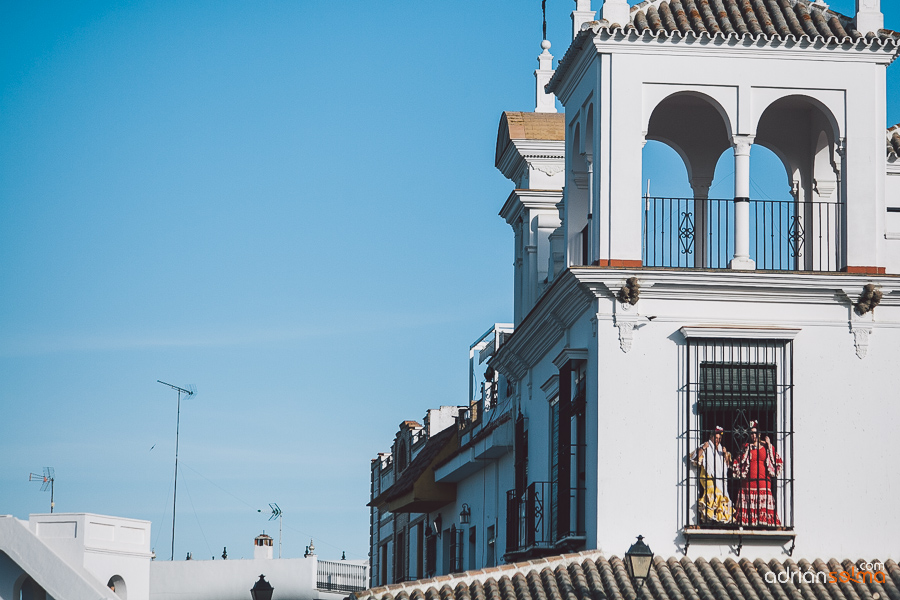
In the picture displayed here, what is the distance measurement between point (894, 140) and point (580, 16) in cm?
448

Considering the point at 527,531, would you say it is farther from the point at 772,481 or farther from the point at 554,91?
the point at 554,91

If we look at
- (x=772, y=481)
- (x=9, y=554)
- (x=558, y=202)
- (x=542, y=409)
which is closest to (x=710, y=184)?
(x=558, y=202)

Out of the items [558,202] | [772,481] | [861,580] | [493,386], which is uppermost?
[558,202]

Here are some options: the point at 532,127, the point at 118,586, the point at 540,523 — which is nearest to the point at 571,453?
the point at 540,523

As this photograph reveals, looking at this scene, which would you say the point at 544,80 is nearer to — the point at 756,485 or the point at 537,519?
the point at 537,519

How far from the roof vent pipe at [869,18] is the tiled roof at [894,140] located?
212cm

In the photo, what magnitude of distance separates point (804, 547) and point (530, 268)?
7.24 meters

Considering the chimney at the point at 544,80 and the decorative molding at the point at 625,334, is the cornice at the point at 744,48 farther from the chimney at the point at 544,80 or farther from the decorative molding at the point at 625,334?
the chimney at the point at 544,80

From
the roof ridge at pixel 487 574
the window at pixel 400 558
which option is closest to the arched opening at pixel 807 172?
the roof ridge at pixel 487 574

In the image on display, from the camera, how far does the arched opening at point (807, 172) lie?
760 inches

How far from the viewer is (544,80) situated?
81.5ft

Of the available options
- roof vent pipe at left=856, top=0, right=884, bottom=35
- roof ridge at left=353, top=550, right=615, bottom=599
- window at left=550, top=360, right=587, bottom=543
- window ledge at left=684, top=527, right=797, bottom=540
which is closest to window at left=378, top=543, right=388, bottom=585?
window at left=550, top=360, right=587, bottom=543

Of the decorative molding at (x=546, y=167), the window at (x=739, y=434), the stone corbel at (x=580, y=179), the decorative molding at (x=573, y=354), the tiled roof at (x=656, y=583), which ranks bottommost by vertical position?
the tiled roof at (x=656, y=583)

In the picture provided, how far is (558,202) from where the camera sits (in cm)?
2234
